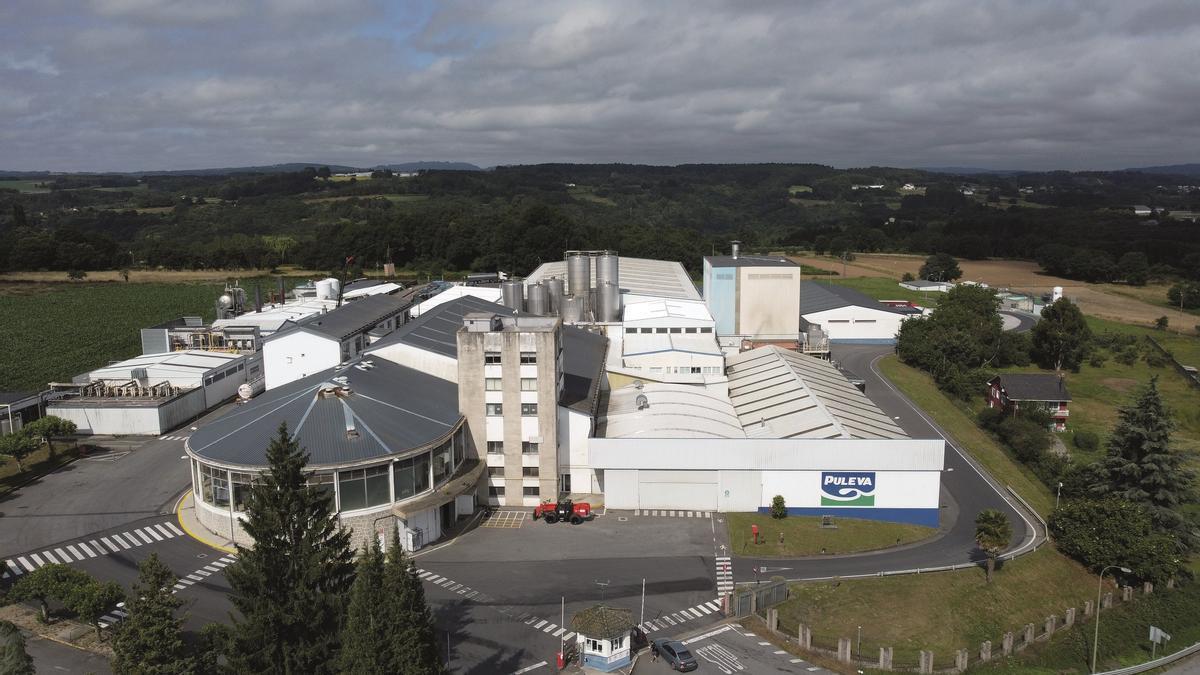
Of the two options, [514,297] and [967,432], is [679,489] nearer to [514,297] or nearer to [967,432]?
[967,432]

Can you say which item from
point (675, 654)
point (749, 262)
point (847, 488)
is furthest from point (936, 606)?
point (749, 262)

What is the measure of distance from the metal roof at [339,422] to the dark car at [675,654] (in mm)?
15706

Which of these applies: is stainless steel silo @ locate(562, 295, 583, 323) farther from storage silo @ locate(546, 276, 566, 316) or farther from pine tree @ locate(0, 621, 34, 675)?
pine tree @ locate(0, 621, 34, 675)

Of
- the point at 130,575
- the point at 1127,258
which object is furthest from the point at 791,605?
the point at 1127,258

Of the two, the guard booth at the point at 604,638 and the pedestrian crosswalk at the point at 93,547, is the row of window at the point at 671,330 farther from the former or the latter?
the guard booth at the point at 604,638

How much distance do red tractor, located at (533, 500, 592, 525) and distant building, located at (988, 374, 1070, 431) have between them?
3979cm

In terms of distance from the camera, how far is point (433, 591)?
118 feet

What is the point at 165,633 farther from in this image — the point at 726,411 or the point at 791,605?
the point at 726,411

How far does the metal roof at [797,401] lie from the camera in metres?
47.8

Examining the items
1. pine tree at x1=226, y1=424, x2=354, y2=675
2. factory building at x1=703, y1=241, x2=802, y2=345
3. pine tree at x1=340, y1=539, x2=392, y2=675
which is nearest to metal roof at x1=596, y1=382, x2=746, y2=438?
factory building at x1=703, y1=241, x2=802, y2=345

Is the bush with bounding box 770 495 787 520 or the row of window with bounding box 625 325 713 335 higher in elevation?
the row of window with bounding box 625 325 713 335

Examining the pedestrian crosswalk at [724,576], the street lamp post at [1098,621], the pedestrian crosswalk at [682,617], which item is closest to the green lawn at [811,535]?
the pedestrian crosswalk at [724,576]

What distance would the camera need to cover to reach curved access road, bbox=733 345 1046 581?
3909cm

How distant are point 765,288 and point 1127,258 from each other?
9924cm
